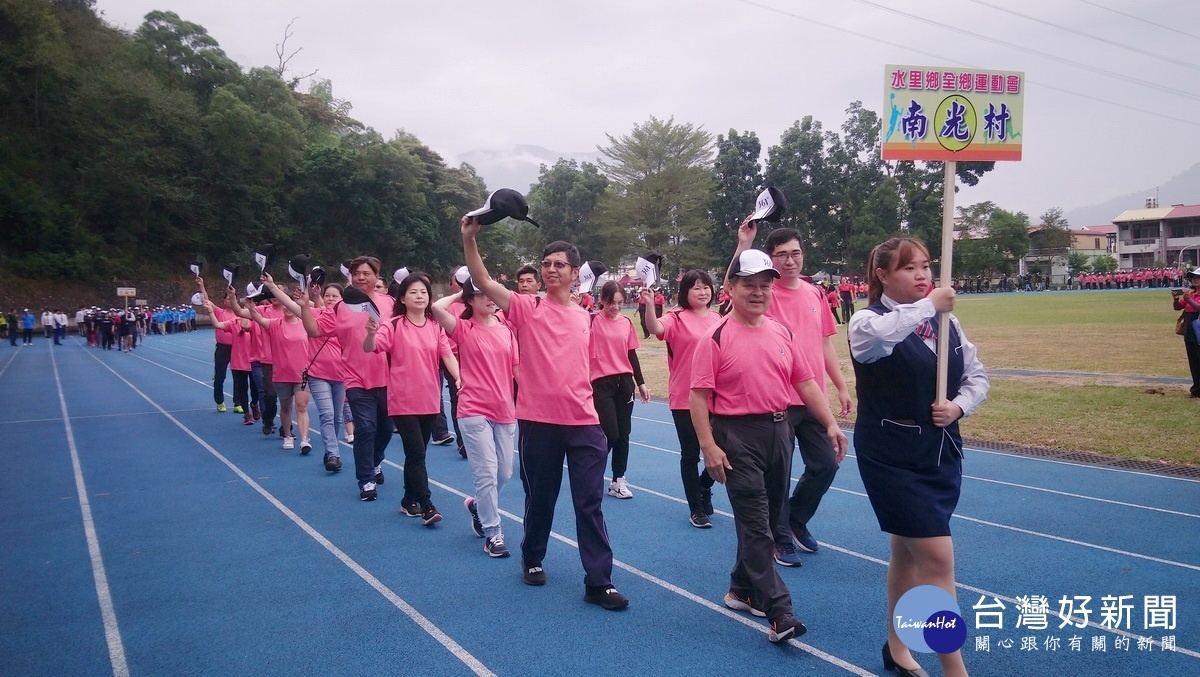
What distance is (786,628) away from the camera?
3.71 meters

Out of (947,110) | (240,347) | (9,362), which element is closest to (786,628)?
(947,110)

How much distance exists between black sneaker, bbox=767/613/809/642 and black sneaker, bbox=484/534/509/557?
219 cm

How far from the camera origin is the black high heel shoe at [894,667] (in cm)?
338

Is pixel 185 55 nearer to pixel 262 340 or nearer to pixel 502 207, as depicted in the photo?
pixel 262 340

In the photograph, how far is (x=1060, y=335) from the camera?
21000 mm

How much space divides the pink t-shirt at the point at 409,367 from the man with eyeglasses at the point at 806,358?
2723 mm

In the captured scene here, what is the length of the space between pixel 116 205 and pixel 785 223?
3928cm

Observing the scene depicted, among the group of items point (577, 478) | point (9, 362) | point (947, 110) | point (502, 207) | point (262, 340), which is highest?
point (947, 110)

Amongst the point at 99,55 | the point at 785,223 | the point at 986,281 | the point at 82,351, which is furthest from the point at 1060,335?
the point at 99,55

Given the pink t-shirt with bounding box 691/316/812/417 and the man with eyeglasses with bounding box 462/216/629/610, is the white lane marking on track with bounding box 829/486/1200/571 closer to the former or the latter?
the pink t-shirt with bounding box 691/316/812/417

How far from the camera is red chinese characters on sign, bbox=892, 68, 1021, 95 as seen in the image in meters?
3.46

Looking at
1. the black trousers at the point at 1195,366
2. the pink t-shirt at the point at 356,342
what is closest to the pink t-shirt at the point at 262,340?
the pink t-shirt at the point at 356,342

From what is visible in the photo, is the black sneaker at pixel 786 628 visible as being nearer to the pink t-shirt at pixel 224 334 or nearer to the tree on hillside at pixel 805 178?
the pink t-shirt at pixel 224 334

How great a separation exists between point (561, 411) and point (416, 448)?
2159 millimetres
